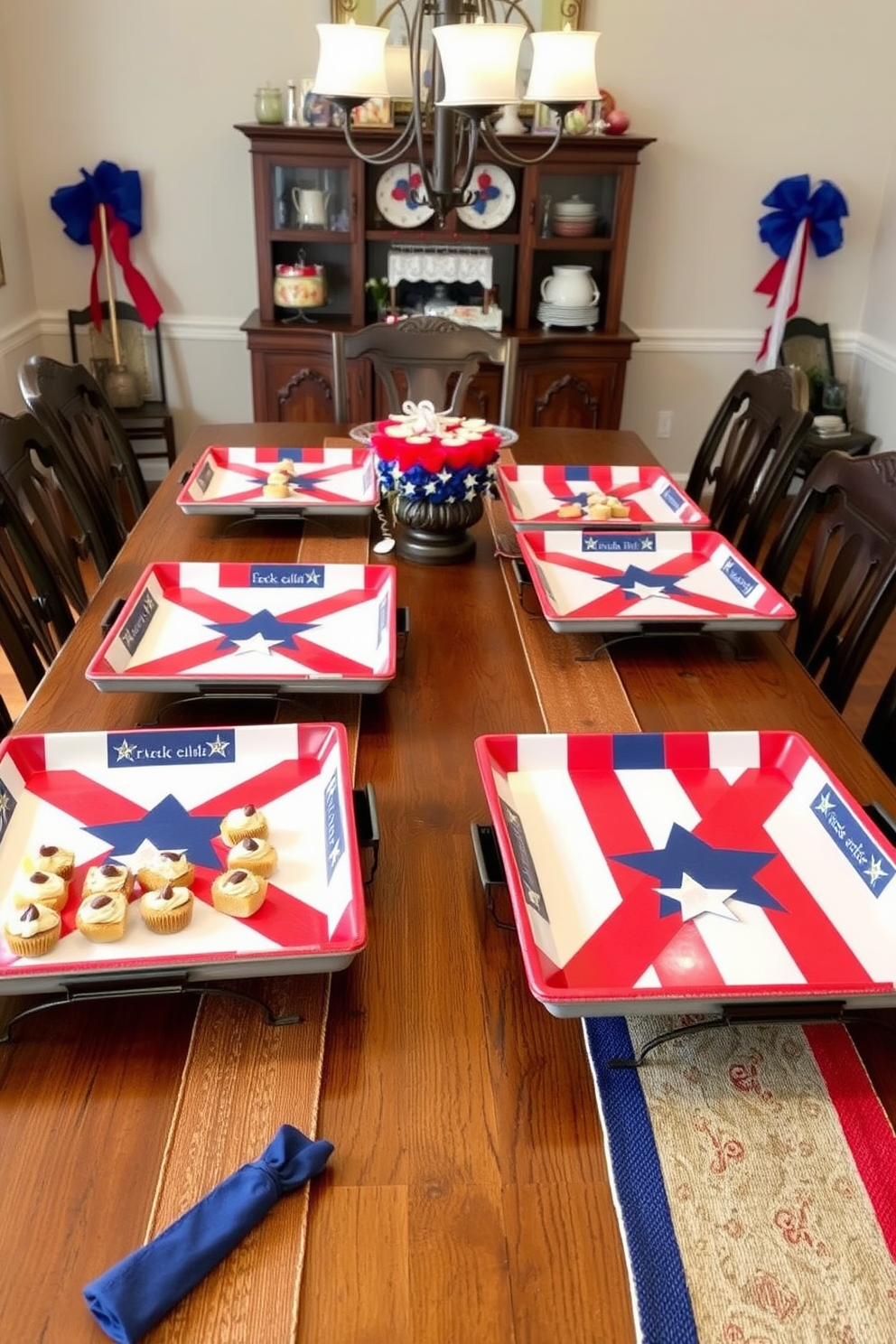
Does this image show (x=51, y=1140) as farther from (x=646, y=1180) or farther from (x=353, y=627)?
(x=353, y=627)

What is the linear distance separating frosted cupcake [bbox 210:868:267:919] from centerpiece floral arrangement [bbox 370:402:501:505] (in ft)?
3.15

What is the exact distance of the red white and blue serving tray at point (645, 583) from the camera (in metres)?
1.59

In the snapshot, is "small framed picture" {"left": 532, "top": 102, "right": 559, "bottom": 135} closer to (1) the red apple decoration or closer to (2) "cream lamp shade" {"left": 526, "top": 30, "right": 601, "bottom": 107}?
(1) the red apple decoration

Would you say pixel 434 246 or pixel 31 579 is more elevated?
pixel 434 246

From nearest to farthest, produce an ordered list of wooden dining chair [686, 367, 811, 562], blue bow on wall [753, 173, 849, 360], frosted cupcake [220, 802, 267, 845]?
frosted cupcake [220, 802, 267, 845]
wooden dining chair [686, 367, 811, 562]
blue bow on wall [753, 173, 849, 360]

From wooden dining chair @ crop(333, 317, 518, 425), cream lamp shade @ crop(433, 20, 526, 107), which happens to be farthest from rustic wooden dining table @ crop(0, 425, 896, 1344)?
wooden dining chair @ crop(333, 317, 518, 425)

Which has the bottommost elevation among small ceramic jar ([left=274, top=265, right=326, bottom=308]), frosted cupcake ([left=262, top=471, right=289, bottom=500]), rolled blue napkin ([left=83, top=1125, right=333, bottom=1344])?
rolled blue napkin ([left=83, top=1125, right=333, bottom=1344])

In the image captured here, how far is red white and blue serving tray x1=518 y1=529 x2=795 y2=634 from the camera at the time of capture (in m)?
1.59

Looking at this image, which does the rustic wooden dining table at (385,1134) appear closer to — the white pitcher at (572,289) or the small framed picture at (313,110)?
the white pitcher at (572,289)

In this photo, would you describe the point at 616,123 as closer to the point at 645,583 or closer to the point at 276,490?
the point at 276,490

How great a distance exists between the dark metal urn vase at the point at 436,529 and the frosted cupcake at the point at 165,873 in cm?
98

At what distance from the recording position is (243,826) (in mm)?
1050

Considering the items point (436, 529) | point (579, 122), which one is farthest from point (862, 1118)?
point (579, 122)

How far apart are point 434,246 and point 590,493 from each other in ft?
6.72
